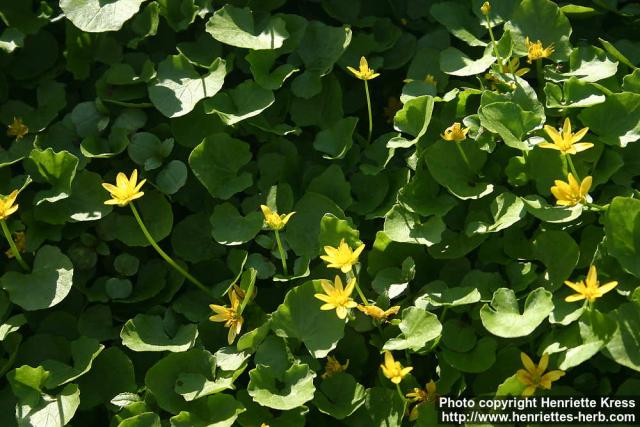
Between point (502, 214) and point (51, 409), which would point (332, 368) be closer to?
point (502, 214)

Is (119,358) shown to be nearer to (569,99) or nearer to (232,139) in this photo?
(232,139)

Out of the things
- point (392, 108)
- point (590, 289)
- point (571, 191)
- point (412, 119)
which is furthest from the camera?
point (392, 108)

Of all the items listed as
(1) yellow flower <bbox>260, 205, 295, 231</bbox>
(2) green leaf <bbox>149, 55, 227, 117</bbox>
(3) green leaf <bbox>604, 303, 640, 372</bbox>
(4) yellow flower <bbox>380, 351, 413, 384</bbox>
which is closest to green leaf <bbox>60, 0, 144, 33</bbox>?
(2) green leaf <bbox>149, 55, 227, 117</bbox>

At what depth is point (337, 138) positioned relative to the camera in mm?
2238

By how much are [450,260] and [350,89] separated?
689 millimetres

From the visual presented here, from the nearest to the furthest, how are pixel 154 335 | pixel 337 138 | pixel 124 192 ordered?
pixel 124 192, pixel 154 335, pixel 337 138

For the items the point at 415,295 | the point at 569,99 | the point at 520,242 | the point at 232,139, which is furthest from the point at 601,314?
the point at 232,139

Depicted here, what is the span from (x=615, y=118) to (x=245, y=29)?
3.13 ft

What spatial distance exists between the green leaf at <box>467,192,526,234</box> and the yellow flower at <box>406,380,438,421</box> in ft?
1.18

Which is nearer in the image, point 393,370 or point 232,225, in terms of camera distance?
point 393,370

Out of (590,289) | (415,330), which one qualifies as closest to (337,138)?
(415,330)

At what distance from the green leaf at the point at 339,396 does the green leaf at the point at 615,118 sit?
2.64ft

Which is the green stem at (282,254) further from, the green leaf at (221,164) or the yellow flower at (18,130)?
the yellow flower at (18,130)

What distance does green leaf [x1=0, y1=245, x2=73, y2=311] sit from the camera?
6.59 feet
